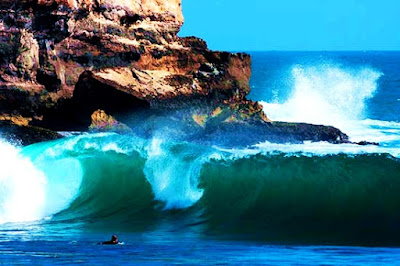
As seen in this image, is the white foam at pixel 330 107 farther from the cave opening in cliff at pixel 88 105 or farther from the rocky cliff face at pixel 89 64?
the cave opening in cliff at pixel 88 105

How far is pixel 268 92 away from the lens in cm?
6512

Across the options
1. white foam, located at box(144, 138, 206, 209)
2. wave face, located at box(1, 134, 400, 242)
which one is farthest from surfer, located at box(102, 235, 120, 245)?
white foam, located at box(144, 138, 206, 209)

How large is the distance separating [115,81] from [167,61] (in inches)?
95.2

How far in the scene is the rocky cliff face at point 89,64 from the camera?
2841cm

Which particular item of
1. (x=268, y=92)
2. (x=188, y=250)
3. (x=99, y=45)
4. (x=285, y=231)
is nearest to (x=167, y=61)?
(x=99, y=45)

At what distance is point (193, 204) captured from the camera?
21.8 metres

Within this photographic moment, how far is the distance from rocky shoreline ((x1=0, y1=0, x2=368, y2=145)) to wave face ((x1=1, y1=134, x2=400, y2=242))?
309 cm

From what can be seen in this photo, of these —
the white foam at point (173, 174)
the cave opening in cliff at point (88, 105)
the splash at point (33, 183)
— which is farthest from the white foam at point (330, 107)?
the splash at point (33, 183)

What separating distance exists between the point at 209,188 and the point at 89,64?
8.19 m

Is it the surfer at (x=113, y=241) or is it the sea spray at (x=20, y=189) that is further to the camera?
the sea spray at (x=20, y=189)

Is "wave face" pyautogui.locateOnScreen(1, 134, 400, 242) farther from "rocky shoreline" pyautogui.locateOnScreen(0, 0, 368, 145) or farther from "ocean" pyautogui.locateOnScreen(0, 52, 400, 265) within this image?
"rocky shoreline" pyautogui.locateOnScreen(0, 0, 368, 145)

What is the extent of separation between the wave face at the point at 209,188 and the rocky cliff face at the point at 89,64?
3.55 m

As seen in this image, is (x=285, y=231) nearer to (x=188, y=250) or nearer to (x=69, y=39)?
(x=188, y=250)

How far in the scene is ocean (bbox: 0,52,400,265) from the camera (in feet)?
53.0
